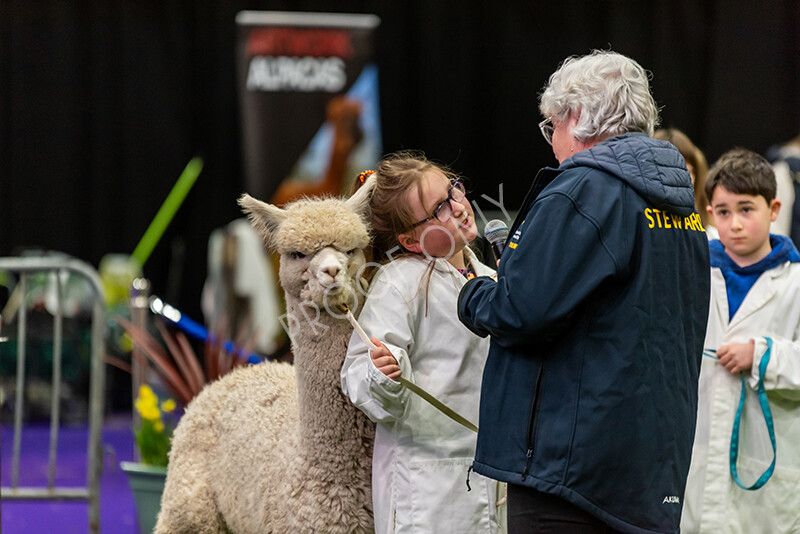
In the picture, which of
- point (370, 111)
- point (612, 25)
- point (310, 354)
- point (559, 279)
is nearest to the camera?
point (559, 279)

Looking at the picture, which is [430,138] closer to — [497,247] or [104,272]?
[104,272]

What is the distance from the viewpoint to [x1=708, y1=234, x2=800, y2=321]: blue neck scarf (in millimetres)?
2486

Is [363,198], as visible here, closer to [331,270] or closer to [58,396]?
[331,270]

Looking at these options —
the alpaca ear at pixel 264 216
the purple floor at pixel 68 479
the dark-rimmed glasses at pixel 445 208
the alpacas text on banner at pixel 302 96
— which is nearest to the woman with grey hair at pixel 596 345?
the dark-rimmed glasses at pixel 445 208

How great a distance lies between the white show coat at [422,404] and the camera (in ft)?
6.27

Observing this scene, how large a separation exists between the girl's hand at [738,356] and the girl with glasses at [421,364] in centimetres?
74

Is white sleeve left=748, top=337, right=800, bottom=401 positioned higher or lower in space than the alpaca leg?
higher

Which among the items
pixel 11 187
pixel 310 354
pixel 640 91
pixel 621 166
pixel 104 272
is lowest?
pixel 104 272

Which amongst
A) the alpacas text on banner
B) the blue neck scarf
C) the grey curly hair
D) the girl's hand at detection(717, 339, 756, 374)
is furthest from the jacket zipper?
the alpacas text on banner

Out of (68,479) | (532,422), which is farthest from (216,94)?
(532,422)

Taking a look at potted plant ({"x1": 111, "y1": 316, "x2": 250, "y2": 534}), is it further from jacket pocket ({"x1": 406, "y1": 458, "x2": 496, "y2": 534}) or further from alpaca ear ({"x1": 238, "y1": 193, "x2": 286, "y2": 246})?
jacket pocket ({"x1": 406, "y1": 458, "x2": 496, "y2": 534})

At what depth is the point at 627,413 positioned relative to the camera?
1601 millimetres

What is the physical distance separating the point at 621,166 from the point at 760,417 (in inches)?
44.2

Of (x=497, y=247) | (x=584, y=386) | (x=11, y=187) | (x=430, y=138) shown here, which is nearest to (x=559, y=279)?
(x=584, y=386)
